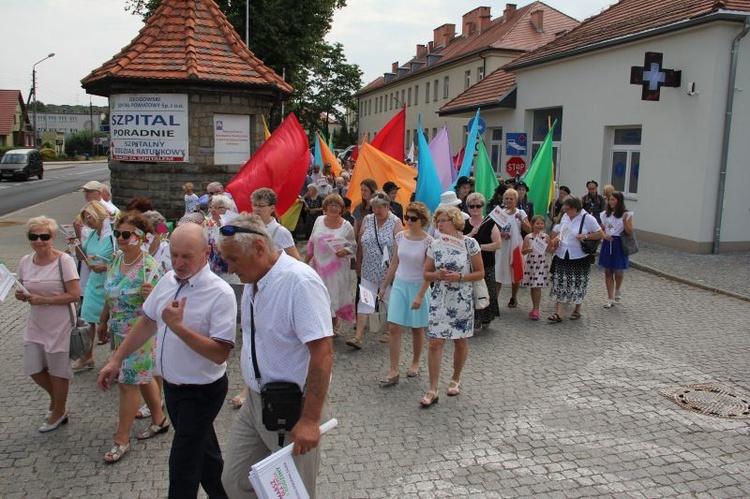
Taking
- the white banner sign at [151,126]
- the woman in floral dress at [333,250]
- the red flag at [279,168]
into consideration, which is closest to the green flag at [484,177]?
the red flag at [279,168]

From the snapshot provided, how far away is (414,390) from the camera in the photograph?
6.08 m

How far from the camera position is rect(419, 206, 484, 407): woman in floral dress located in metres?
5.68

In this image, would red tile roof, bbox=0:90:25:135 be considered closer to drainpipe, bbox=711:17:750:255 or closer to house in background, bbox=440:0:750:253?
house in background, bbox=440:0:750:253

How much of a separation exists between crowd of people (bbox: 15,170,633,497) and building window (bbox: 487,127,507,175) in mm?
16220

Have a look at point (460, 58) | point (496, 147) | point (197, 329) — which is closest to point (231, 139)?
point (197, 329)

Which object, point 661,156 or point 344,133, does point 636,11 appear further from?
point 344,133

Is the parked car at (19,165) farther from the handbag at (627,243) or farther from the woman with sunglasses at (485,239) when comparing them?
the handbag at (627,243)

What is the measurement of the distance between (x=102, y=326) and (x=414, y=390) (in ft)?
9.58

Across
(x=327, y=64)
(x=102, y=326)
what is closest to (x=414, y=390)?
(x=102, y=326)

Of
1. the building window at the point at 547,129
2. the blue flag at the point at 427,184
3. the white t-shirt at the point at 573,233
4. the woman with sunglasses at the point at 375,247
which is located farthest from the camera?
the building window at the point at 547,129

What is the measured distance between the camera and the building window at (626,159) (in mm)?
16422

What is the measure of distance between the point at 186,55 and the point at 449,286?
10106mm

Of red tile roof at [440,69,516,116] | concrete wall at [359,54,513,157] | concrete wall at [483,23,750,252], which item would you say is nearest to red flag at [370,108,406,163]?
concrete wall at [483,23,750,252]

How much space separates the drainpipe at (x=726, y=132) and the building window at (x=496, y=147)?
1136 cm
